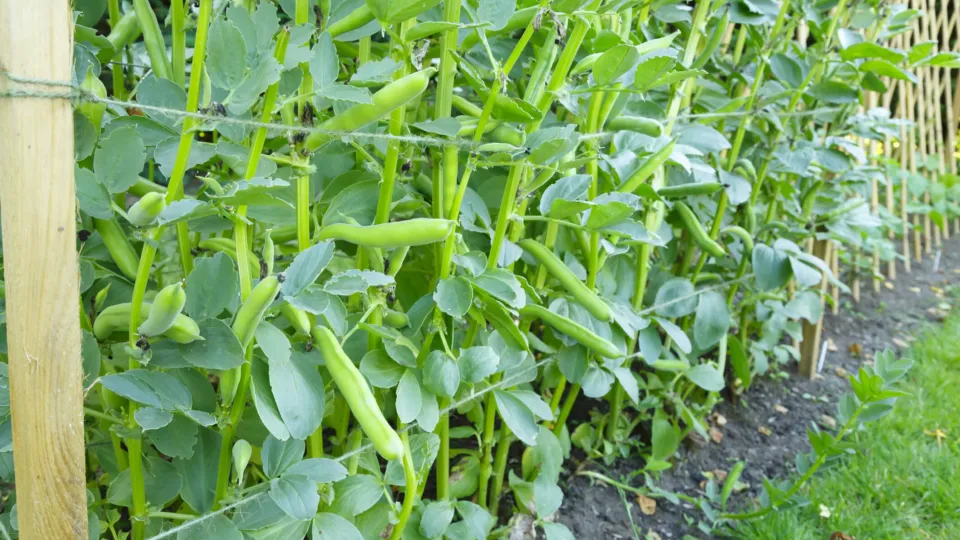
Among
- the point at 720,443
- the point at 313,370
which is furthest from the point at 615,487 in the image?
the point at 313,370

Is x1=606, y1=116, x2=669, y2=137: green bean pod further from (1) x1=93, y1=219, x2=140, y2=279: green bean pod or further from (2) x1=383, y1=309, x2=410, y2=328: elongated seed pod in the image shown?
(1) x1=93, y1=219, x2=140, y2=279: green bean pod

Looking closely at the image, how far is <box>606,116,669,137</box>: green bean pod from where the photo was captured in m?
1.40

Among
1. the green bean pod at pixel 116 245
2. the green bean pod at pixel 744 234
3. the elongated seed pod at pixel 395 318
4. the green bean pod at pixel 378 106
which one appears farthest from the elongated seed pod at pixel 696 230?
the green bean pod at pixel 116 245

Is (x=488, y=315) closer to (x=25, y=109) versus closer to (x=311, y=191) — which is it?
(x=311, y=191)

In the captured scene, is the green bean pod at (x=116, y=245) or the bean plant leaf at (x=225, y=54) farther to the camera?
the green bean pod at (x=116, y=245)

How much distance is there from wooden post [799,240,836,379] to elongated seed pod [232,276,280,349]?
2.18 meters

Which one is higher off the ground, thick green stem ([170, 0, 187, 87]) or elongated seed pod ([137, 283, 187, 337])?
thick green stem ([170, 0, 187, 87])

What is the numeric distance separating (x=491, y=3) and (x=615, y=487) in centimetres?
128

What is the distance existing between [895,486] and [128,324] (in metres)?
1.92

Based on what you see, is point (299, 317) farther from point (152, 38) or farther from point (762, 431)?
point (762, 431)

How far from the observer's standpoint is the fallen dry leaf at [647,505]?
1725mm

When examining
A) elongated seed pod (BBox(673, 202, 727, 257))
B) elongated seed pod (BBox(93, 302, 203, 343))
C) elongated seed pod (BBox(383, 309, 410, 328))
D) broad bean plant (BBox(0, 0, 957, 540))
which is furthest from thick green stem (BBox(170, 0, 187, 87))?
elongated seed pod (BBox(673, 202, 727, 257))

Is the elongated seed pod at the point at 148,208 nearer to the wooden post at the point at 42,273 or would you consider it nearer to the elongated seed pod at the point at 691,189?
the wooden post at the point at 42,273

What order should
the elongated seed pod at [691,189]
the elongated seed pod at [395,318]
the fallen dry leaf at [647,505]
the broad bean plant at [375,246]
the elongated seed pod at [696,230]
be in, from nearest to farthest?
the broad bean plant at [375,246] < the elongated seed pod at [395,318] < the elongated seed pod at [691,189] < the elongated seed pod at [696,230] < the fallen dry leaf at [647,505]
